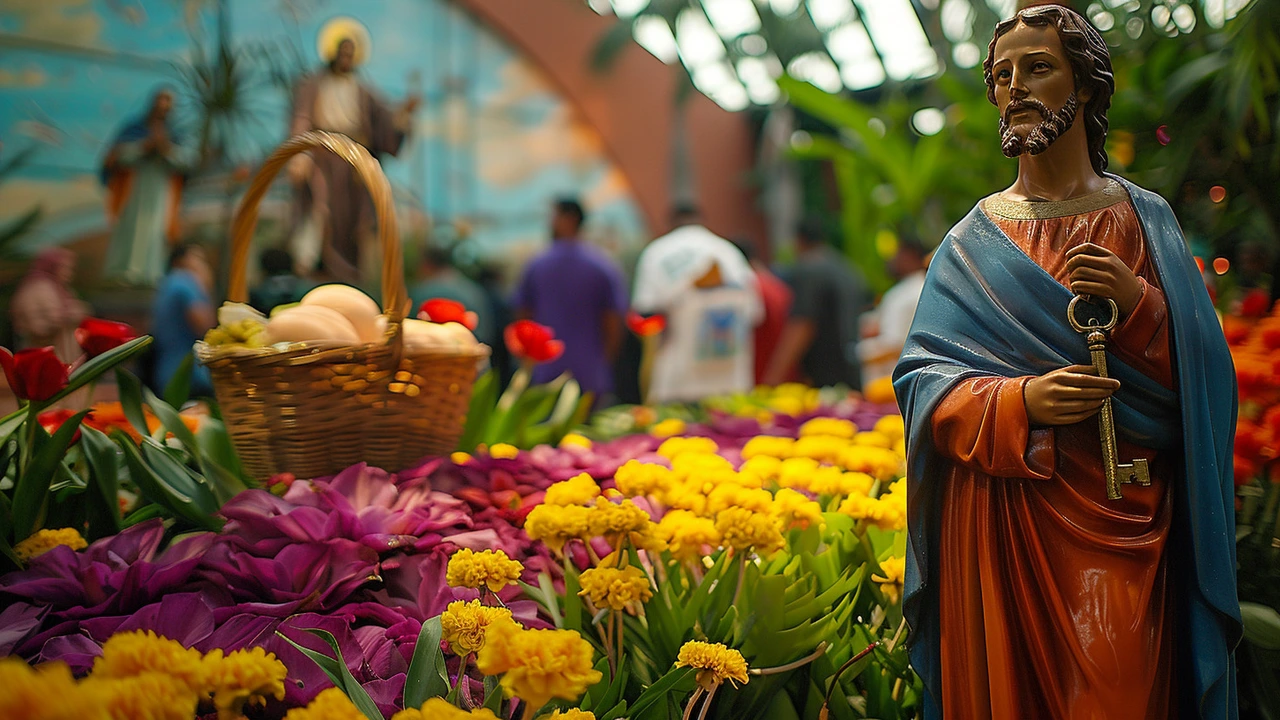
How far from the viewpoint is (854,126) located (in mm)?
8438

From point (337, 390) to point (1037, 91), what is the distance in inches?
63.3

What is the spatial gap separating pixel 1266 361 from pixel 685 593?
4.70 feet

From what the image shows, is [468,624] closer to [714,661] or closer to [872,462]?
[714,661]

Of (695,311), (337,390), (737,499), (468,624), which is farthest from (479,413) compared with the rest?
(695,311)

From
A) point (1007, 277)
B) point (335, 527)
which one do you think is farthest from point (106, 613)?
point (1007, 277)

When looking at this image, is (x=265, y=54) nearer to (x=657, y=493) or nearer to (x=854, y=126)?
(x=854, y=126)

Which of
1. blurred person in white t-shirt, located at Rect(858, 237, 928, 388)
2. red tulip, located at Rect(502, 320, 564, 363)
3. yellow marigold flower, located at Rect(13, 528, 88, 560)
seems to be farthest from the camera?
blurred person in white t-shirt, located at Rect(858, 237, 928, 388)

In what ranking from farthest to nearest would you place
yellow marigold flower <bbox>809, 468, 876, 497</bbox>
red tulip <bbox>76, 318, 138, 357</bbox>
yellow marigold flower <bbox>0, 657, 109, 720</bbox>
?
red tulip <bbox>76, 318, 138, 357</bbox>, yellow marigold flower <bbox>809, 468, 876, 497</bbox>, yellow marigold flower <bbox>0, 657, 109, 720</bbox>

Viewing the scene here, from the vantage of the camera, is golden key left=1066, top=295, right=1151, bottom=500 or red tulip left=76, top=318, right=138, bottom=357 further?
red tulip left=76, top=318, right=138, bottom=357

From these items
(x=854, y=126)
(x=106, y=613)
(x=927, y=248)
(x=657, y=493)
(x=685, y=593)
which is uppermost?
(x=854, y=126)

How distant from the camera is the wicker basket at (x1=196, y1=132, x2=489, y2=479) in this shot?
233 cm

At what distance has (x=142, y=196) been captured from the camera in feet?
26.2

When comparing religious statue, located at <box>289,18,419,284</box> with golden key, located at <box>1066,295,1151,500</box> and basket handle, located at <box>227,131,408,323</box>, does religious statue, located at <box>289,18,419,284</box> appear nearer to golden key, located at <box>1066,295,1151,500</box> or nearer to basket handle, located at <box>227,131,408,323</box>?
basket handle, located at <box>227,131,408,323</box>

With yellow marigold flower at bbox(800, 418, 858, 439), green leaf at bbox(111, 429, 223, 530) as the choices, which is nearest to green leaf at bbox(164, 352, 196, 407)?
green leaf at bbox(111, 429, 223, 530)
